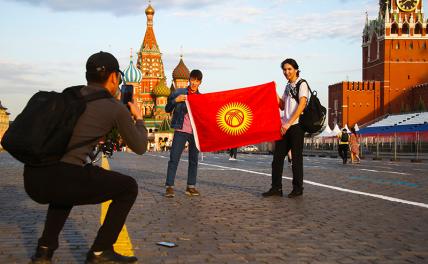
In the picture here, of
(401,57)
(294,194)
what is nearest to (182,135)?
(294,194)

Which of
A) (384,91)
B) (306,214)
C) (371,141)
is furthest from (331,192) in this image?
(384,91)

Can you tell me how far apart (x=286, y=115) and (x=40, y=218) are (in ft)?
12.9

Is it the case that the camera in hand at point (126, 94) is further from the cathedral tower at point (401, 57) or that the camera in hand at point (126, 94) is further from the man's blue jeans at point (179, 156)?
the cathedral tower at point (401, 57)

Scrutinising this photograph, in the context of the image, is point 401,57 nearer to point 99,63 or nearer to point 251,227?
point 251,227

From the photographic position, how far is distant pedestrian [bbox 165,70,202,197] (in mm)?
8770

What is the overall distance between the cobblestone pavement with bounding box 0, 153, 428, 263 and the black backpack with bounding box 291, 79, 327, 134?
97 cm

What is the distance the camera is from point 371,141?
51031 mm

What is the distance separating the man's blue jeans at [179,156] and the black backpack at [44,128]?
5.13 metres

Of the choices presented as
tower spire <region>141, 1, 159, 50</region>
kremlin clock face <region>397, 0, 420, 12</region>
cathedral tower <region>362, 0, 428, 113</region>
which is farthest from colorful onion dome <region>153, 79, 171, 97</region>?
kremlin clock face <region>397, 0, 420, 12</region>

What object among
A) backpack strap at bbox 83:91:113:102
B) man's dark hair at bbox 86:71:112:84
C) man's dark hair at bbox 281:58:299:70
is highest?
man's dark hair at bbox 281:58:299:70

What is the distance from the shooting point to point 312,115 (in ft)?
28.0

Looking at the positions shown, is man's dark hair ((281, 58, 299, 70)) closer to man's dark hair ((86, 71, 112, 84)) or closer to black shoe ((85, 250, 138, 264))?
man's dark hair ((86, 71, 112, 84))

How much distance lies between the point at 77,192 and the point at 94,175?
15 cm

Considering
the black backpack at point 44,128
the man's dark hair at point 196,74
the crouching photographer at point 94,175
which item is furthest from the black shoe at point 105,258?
the man's dark hair at point 196,74
